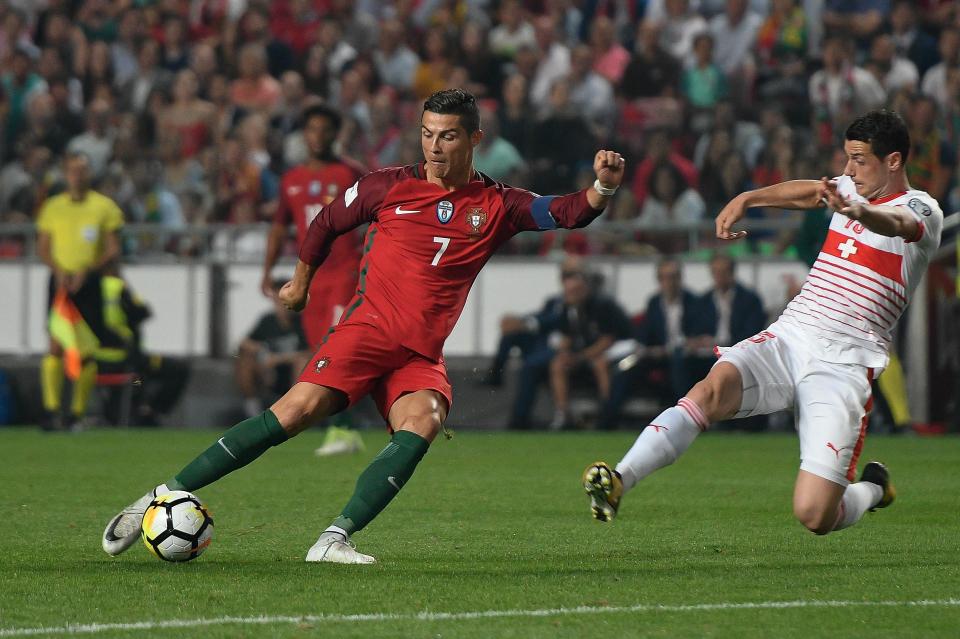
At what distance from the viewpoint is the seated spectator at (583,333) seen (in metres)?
16.1

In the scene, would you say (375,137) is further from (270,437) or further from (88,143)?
(270,437)

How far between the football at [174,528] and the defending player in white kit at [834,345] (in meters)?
1.72

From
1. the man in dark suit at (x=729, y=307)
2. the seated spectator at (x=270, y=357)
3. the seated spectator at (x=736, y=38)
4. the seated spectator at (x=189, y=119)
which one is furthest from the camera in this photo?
the seated spectator at (x=189, y=119)

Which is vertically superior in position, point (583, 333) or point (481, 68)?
point (481, 68)

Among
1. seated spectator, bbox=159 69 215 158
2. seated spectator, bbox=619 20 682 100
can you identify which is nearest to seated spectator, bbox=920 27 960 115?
seated spectator, bbox=619 20 682 100

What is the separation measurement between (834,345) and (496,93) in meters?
12.9

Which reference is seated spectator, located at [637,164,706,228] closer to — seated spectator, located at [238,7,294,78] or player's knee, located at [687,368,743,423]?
seated spectator, located at [238,7,294,78]

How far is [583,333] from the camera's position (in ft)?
53.0

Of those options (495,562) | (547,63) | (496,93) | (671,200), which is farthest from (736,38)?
(495,562)

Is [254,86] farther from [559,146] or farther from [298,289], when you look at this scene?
[298,289]

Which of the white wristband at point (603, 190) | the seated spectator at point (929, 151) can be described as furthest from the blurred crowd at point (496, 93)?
the white wristband at point (603, 190)

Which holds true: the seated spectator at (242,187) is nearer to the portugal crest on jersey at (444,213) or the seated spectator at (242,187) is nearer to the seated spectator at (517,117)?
the seated spectator at (517,117)

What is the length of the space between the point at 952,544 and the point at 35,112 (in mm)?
15181

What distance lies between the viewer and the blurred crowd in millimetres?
17031
